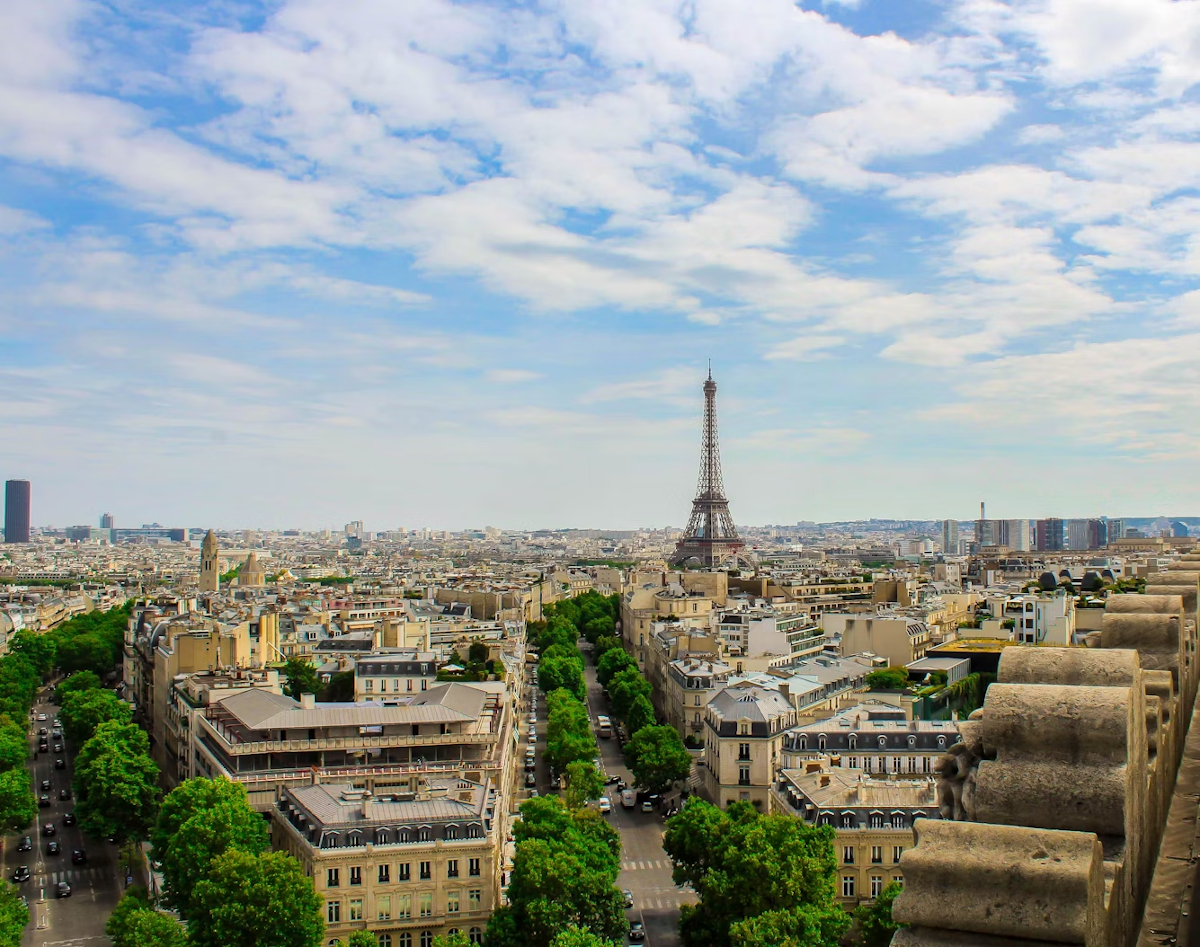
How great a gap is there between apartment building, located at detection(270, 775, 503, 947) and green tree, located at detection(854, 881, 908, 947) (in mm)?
12159

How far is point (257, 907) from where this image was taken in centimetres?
3347

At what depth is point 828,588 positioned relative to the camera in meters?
130

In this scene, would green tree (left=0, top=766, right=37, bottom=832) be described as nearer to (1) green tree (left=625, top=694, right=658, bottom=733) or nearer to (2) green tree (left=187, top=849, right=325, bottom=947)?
(2) green tree (left=187, top=849, right=325, bottom=947)

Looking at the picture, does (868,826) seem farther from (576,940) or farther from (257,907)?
(257,907)

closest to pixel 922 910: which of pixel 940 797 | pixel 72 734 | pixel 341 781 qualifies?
pixel 940 797

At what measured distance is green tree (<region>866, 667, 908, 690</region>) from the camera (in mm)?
69750

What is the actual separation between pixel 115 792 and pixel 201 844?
1269 cm

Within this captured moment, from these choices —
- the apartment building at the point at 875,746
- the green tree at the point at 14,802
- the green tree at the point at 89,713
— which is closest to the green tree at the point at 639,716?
the apartment building at the point at 875,746

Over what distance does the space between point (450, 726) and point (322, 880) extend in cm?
1344

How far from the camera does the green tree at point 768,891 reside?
32000 millimetres

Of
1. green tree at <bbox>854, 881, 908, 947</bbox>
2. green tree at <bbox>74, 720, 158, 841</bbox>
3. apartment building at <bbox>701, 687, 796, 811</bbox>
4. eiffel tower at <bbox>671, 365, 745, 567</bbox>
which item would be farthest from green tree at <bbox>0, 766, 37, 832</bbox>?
eiffel tower at <bbox>671, 365, 745, 567</bbox>

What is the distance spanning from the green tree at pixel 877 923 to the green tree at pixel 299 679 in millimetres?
43265

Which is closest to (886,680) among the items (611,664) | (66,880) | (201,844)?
(611,664)

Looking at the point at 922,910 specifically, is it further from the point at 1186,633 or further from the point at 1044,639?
the point at 1044,639
